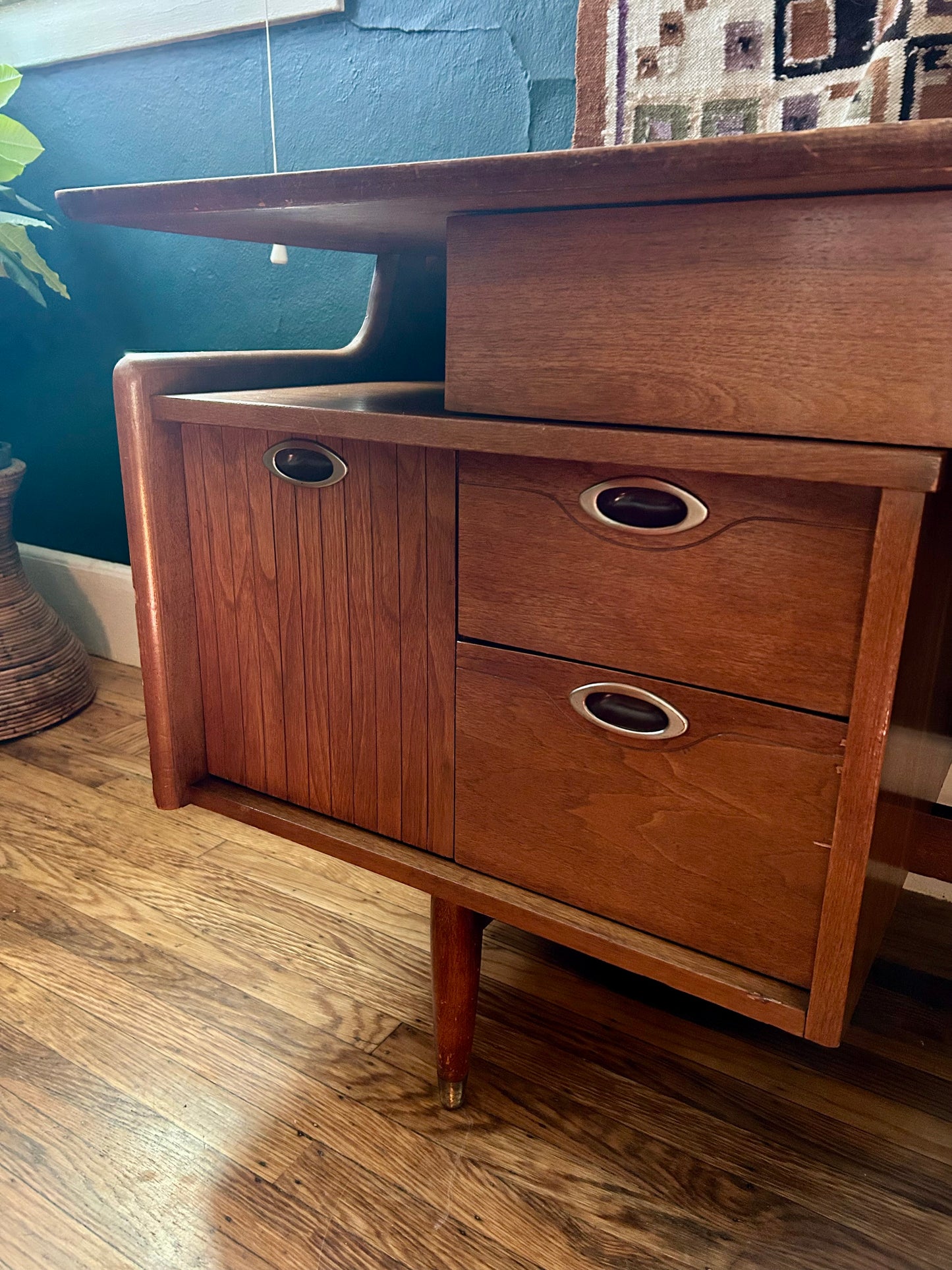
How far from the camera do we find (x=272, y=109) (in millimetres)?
1364

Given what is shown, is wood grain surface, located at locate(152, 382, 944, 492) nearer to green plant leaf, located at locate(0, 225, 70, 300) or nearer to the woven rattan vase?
green plant leaf, located at locate(0, 225, 70, 300)

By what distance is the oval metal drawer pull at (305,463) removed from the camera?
0.70 metres

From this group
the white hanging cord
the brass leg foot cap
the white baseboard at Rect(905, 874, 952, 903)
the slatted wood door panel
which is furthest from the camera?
the white hanging cord

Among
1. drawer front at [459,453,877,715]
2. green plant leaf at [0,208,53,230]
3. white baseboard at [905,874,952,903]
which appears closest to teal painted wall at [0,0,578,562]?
green plant leaf at [0,208,53,230]

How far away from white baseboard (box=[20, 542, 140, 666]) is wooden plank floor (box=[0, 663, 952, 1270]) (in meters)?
0.73

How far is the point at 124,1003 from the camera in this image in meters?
0.96

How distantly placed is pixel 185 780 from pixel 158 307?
1061 mm

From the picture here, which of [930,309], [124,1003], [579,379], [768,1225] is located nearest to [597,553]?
[579,379]

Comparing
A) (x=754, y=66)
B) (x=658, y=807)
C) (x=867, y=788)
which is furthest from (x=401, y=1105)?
(x=754, y=66)

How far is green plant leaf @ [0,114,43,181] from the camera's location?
4.37ft

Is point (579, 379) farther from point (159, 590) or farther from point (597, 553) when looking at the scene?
point (159, 590)

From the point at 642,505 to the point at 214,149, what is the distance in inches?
46.9

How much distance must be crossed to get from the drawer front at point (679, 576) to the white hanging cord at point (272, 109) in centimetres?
85

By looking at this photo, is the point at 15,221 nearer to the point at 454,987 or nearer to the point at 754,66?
the point at 754,66
